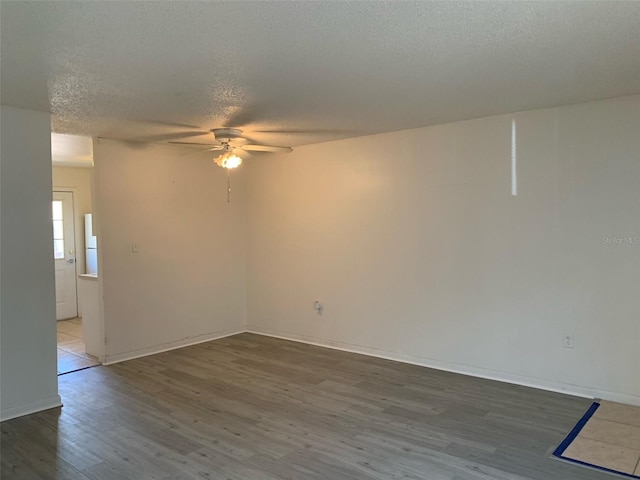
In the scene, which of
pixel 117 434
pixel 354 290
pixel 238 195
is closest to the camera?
pixel 117 434

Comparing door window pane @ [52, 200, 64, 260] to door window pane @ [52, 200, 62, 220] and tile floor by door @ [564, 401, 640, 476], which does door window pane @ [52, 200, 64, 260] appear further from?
tile floor by door @ [564, 401, 640, 476]

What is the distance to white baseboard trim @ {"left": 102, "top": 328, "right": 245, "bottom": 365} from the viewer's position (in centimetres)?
498

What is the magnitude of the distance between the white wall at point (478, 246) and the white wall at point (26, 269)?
2.72 metres

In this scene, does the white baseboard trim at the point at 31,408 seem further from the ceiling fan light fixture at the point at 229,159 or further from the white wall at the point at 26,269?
the ceiling fan light fixture at the point at 229,159

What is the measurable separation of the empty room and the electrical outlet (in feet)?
0.14

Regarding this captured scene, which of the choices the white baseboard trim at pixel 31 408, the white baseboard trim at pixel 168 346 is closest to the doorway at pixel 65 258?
the white baseboard trim at pixel 168 346

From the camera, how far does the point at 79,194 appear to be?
7504 millimetres

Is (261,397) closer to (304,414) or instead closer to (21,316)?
(304,414)

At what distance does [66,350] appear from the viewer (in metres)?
5.46

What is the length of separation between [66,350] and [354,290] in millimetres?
3400

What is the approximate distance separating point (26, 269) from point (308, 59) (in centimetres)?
275

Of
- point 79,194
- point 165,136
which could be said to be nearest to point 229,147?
point 165,136

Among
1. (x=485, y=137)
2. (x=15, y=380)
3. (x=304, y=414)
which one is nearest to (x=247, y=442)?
(x=304, y=414)

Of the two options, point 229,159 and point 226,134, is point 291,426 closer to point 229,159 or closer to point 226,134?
point 229,159
